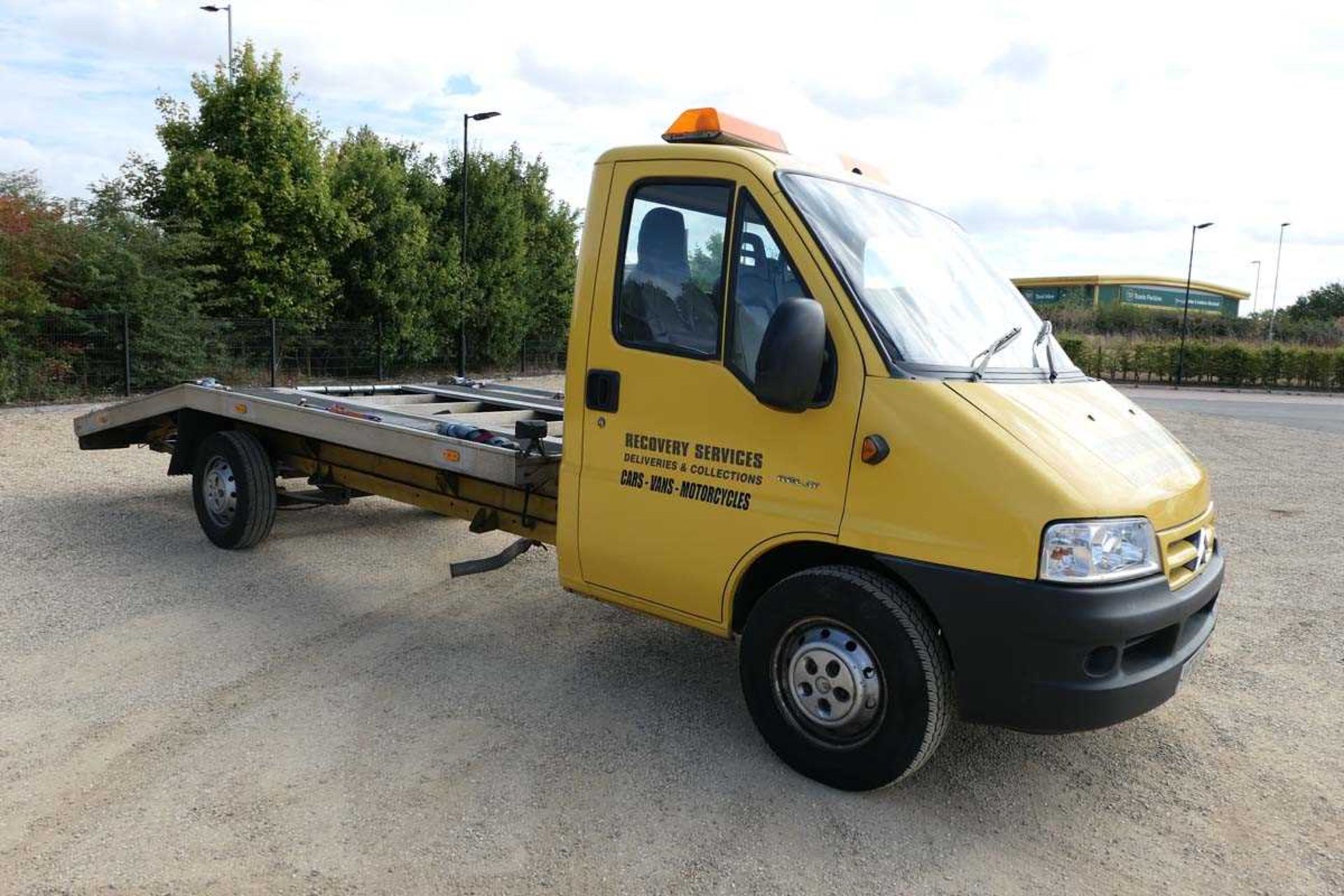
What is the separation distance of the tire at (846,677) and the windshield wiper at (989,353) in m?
0.85

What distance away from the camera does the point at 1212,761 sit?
404cm

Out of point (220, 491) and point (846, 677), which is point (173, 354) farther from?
point (846, 677)

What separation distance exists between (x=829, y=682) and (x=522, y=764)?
129cm

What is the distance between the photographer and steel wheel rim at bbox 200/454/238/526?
21.5 feet

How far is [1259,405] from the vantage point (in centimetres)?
2783

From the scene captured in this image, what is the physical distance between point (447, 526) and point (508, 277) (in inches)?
793

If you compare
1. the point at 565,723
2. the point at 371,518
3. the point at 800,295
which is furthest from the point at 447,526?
the point at 800,295

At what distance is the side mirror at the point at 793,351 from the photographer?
10.7 ft

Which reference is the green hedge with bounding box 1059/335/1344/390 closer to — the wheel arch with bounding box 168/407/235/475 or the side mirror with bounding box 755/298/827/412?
the wheel arch with bounding box 168/407/235/475

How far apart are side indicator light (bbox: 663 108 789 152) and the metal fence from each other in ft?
46.0

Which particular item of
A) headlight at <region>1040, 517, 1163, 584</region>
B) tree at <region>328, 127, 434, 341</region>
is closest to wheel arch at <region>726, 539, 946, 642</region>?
headlight at <region>1040, 517, 1163, 584</region>

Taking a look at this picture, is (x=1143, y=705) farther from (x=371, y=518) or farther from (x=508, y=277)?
(x=508, y=277)

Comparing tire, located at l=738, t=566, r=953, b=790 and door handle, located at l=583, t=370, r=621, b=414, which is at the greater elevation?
door handle, located at l=583, t=370, r=621, b=414

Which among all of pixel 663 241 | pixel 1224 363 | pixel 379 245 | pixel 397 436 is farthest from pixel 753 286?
pixel 1224 363
